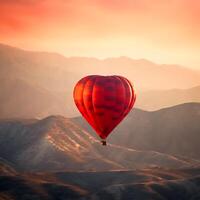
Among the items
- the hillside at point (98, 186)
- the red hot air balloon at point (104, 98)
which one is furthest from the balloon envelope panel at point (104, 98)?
the hillside at point (98, 186)

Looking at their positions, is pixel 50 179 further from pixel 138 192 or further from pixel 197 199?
pixel 197 199

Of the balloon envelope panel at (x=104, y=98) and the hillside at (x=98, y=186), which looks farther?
the hillside at (x=98, y=186)

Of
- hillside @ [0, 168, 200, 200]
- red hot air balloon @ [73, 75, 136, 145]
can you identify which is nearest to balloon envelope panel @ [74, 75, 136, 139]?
red hot air balloon @ [73, 75, 136, 145]

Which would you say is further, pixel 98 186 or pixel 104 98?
pixel 98 186

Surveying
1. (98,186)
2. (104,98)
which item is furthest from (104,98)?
(98,186)

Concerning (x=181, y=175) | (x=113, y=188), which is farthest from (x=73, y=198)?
(x=181, y=175)

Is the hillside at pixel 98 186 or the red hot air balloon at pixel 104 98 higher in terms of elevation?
the red hot air balloon at pixel 104 98

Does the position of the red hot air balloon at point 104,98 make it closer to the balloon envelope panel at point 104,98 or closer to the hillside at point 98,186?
the balloon envelope panel at point 104,98

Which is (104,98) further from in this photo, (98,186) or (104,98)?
(98,186)

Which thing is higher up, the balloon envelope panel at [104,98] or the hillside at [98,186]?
the balloon envelope panel at [104,98]
